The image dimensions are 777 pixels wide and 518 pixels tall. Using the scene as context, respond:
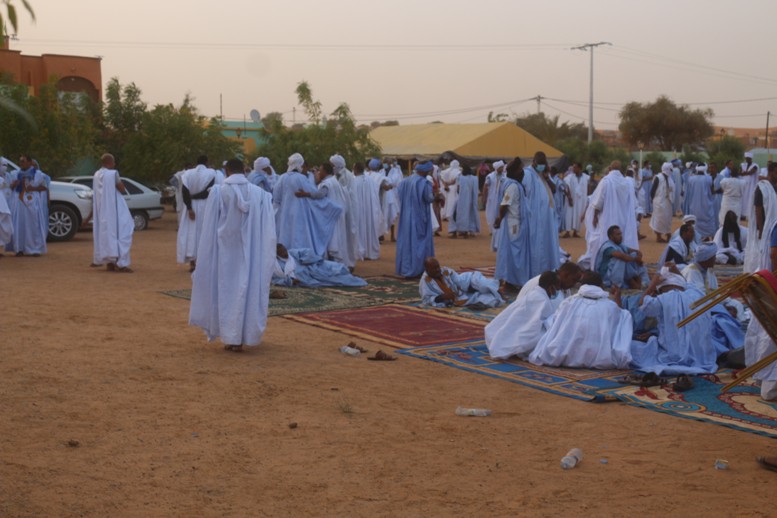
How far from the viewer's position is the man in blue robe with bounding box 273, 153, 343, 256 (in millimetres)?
12852

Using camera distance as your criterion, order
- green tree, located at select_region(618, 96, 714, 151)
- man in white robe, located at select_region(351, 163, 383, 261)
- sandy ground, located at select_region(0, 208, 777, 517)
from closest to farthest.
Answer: sandy ground, located at select_region(0, 208, 777, 517) → man in white robe, located at select_region(351, 163, 383, 261) → green tree, located at select_region(618, 96, 714, 151)

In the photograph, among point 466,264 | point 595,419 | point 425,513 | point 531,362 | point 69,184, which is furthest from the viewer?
point 69,184

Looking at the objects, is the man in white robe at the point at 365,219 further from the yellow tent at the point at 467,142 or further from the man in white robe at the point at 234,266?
the yellow tent at the point at 467,142

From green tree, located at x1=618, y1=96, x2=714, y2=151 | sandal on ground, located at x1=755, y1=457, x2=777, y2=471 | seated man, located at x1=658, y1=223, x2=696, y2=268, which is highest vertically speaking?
green tree, located at x1=618, y1=96, x2=714, y2=151

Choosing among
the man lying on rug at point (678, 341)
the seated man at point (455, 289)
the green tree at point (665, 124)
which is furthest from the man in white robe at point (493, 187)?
the green tree at point (665, 124)

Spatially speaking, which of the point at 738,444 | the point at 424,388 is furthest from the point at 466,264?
the point at 738,444

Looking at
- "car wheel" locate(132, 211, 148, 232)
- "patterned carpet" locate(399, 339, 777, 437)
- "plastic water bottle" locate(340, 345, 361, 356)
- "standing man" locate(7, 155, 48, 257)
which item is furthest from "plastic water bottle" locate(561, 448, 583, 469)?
"car wheel" locate(132, 211, 148, 232)

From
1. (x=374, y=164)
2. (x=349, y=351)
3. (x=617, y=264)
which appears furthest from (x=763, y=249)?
(x=374, y=164)

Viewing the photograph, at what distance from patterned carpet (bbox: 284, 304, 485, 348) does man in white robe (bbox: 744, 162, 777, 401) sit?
109 inches

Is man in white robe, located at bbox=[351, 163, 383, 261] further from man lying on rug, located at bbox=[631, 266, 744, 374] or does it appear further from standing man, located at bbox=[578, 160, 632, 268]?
man lying on rug, located at bbox=[631, 266, 744, 374]

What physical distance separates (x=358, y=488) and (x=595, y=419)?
1974 mm

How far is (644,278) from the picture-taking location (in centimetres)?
1179

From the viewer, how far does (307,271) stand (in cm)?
1228

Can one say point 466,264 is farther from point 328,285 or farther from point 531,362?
point 531,362
